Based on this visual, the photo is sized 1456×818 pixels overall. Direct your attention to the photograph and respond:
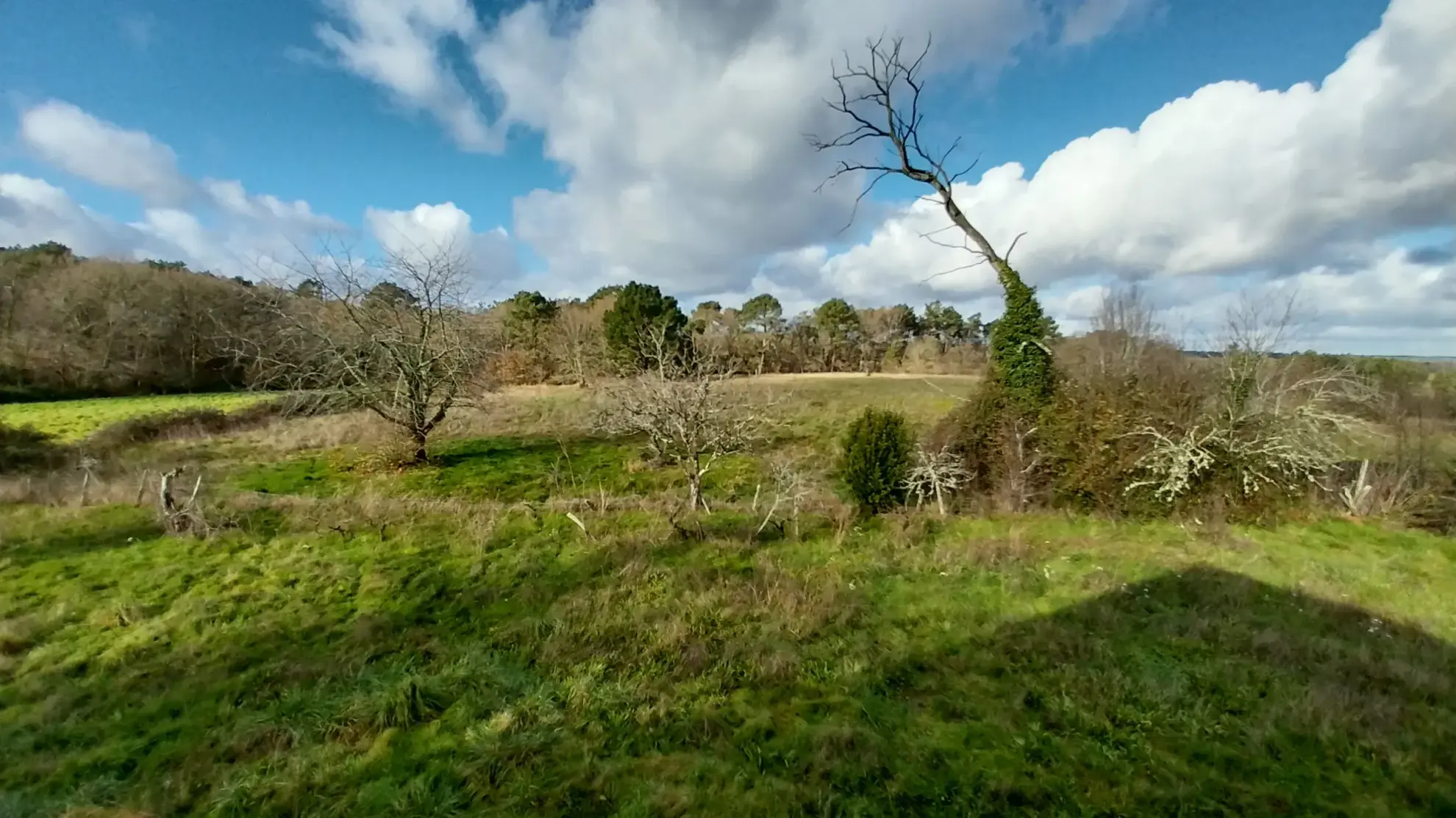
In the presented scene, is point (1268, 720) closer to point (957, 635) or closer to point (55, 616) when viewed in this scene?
point (957, 635)

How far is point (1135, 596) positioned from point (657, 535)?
5.89m

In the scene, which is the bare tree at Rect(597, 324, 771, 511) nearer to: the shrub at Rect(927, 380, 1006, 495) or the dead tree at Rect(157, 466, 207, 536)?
the shrub at Rect(927, 380, 1006, 495)

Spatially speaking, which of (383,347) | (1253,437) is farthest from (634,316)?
(1253,437)

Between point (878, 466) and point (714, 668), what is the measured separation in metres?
6.11

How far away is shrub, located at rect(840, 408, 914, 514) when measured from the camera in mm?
10266

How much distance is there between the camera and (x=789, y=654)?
16.8 ft

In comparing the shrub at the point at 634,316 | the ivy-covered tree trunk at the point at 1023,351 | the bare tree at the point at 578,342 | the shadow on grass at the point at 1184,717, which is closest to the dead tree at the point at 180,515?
the shadow on grass at the point at 1184,717

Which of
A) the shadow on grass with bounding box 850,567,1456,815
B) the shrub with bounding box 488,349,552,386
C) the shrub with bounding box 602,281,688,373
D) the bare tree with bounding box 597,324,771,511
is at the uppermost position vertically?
the shrub with bounding box 602,281,688,373

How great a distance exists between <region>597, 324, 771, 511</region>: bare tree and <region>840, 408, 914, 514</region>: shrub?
2.66 metres

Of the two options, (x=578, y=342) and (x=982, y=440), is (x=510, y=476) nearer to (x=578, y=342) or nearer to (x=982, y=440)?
(x=982, y=440)

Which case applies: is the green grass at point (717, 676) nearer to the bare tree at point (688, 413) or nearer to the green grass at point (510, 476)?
the bare tree at point (688, 413)

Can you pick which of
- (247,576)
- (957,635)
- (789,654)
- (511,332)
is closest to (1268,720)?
(957,635)

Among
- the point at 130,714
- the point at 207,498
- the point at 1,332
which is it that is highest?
the point at 1,332

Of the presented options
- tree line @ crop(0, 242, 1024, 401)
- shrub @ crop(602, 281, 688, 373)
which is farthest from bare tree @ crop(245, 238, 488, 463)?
shrub @ crop(602, 281, 688, 373)
